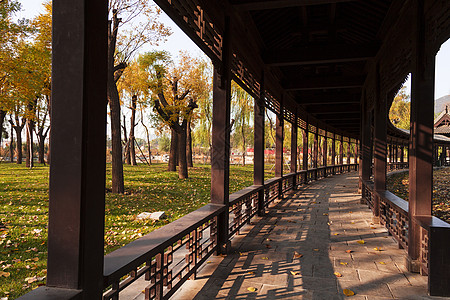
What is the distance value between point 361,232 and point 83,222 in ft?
19.3

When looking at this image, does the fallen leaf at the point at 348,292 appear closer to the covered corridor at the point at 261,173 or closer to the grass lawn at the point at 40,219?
the covered corridor at the point at 261,173

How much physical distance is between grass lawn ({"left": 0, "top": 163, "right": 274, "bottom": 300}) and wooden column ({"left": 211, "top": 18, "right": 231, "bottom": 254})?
1.96 metres

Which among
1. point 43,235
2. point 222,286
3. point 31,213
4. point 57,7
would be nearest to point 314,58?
point 222,286

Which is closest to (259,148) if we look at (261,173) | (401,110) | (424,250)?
(261,173)

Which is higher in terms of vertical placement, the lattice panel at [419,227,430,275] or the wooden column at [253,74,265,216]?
the wooden column at [253,74,265,216]

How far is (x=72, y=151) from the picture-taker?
186 centimetres

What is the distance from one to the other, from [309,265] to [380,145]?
4.21 metres

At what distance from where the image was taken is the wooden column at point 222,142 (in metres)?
4.92

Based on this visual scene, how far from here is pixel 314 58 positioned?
710 cm

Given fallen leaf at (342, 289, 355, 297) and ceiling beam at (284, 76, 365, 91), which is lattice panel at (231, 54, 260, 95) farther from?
fallen leaf at (342, 289, 355, 297)

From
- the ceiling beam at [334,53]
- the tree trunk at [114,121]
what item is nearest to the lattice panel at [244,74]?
the ceiling beam at [334,53]

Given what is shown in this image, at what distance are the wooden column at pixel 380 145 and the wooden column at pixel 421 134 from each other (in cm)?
295

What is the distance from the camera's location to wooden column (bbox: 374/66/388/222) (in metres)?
6.97

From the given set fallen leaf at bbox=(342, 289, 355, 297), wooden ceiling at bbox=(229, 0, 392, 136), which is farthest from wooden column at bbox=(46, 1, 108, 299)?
wooden ceiling at bbox=(229, 0, 392, 136)
